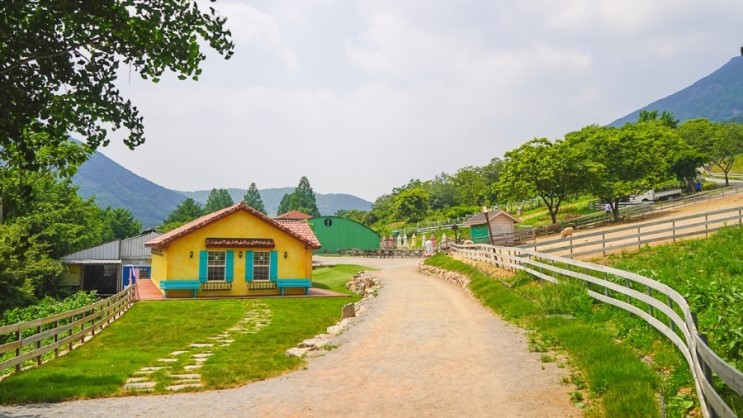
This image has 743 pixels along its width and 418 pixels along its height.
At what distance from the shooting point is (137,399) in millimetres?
8523

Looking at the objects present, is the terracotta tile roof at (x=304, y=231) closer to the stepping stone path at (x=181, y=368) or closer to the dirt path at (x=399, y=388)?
the stepping stone path at (x=181, y=368)

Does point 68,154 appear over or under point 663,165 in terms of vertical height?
under

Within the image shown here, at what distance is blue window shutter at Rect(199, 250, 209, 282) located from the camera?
1075 inches

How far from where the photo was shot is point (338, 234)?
215 ft

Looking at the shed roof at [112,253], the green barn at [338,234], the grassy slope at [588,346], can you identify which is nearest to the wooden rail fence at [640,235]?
the grassy slope at [588,346]

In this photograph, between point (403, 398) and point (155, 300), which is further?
point (155, 300)

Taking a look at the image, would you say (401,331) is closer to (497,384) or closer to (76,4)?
(497,384)

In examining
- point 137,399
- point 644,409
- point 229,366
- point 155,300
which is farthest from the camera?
point 155,300

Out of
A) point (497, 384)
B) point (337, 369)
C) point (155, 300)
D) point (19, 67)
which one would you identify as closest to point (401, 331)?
point (337, 369)

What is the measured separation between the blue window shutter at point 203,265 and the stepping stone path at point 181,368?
10944 mm

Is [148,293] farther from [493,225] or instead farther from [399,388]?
[493,225]

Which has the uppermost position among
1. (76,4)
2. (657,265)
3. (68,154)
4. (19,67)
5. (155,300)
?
(76,4)

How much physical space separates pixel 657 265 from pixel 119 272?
41.6m

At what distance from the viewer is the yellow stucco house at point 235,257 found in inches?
1060
